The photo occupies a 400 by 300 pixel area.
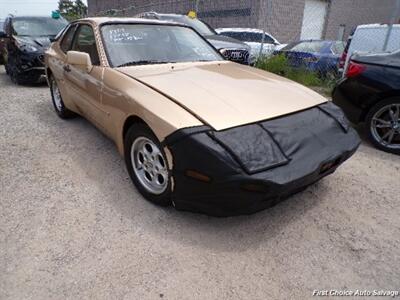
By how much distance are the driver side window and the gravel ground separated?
1190 mm

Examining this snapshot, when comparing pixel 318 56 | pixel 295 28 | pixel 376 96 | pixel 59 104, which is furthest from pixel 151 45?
pixel 295 28

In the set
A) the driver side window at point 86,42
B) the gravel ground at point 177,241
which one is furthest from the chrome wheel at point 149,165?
the driver side window at point 86,42

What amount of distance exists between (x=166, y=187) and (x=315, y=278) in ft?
4.20

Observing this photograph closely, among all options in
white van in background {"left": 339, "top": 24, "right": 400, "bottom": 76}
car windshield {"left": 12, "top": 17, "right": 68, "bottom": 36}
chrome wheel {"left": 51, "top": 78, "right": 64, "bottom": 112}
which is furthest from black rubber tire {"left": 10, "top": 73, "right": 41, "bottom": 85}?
white van in background {"left": 339, "top": 24, "right": 400, "bottom": 76}

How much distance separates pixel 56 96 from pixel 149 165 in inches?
123

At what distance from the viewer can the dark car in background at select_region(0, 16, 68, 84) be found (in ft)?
23.7

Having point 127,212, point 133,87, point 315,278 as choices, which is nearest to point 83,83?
point 133,87

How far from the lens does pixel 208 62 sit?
3738 millimetres

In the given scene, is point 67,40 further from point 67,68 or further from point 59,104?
point 59,104

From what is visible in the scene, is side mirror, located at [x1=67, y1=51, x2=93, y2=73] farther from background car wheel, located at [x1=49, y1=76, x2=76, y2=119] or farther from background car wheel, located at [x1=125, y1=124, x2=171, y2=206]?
background car wheel, located at [x1=49, y1=76, x2=76, y2=119]

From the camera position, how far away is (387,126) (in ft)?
13.4

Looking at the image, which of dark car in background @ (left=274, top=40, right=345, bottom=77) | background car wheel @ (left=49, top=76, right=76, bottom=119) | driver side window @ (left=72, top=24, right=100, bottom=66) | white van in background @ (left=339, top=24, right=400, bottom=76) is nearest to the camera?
driver side window @ (left=72, top=24, right=100, bottom=66)

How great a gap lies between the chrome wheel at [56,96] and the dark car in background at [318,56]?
234 inches

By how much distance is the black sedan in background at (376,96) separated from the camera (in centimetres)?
400
